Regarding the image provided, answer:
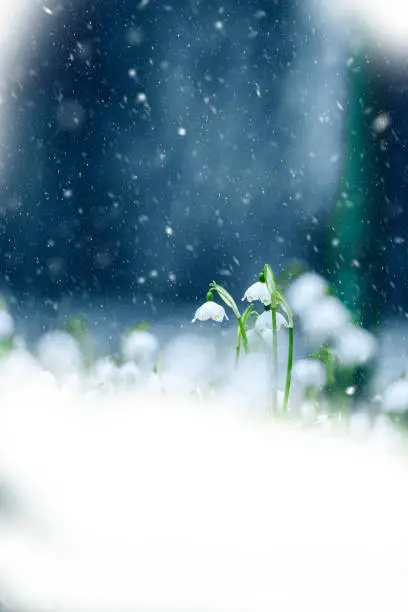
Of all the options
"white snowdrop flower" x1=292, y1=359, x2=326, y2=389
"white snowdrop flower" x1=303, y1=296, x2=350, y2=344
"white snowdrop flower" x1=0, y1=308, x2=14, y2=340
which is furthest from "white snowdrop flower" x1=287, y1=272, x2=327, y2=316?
"white snowdrop flower" x1=0, y1=308, x2=14, y2=340

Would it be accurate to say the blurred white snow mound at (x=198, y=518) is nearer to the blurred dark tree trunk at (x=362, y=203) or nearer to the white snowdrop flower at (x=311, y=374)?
the white snowdrop flower at (x=311, y=374)

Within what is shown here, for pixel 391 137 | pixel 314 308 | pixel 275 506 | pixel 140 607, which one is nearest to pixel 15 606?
pixel 140 607

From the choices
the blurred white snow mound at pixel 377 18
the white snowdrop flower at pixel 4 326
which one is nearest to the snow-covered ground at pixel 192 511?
the white snowdrop flower at pixel 4 326

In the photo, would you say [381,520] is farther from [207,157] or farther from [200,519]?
[207,157]

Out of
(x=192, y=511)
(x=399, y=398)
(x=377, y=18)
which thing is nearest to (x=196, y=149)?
(x=377, y=18)

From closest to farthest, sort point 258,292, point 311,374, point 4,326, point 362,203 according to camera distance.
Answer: point 258,292 → point 311,374 → point 4,326 → point 362,203

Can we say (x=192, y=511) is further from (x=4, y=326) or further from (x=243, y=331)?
(x=4, y=326)
